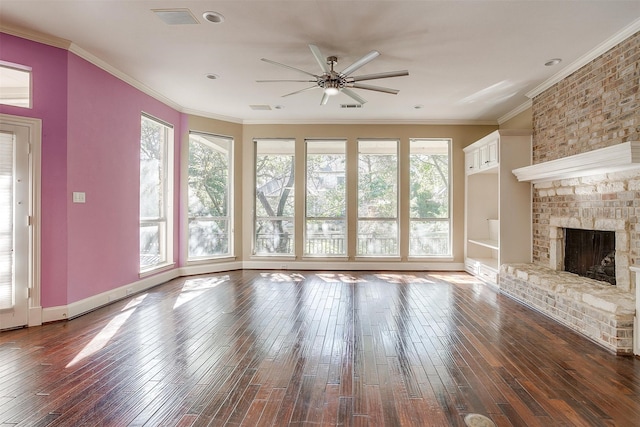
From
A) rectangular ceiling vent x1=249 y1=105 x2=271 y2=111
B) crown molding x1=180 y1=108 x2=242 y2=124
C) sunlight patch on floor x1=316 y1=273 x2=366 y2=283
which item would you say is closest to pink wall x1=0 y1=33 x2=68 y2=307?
crown molding x1=180 y1=108 x2=242 y2=124

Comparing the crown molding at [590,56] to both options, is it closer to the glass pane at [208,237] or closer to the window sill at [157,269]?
the glass pane at [208,237]

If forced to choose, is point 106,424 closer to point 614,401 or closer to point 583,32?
point 614,401

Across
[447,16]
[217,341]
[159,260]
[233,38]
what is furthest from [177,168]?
[447,16]

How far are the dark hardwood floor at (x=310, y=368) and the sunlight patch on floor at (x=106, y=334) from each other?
0.07ft

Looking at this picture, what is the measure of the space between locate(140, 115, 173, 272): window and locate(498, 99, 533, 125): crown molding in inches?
246

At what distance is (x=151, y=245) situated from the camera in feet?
18.0

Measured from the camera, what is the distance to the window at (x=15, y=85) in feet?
11.0

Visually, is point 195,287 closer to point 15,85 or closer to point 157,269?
point 157,269

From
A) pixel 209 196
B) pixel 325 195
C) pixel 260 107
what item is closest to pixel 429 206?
pixel 325 195

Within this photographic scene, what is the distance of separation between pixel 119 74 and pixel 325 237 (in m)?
4.48

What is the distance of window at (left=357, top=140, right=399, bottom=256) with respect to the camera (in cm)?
679

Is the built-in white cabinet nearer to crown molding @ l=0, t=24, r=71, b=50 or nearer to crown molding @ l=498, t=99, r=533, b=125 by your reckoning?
crown molding @ l=498, t=99, r=533, b=125

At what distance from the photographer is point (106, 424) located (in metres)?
1.91

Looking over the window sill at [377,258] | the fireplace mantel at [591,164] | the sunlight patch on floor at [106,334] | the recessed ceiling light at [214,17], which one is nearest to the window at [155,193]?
the sunlight patch on floor at [106,334]
